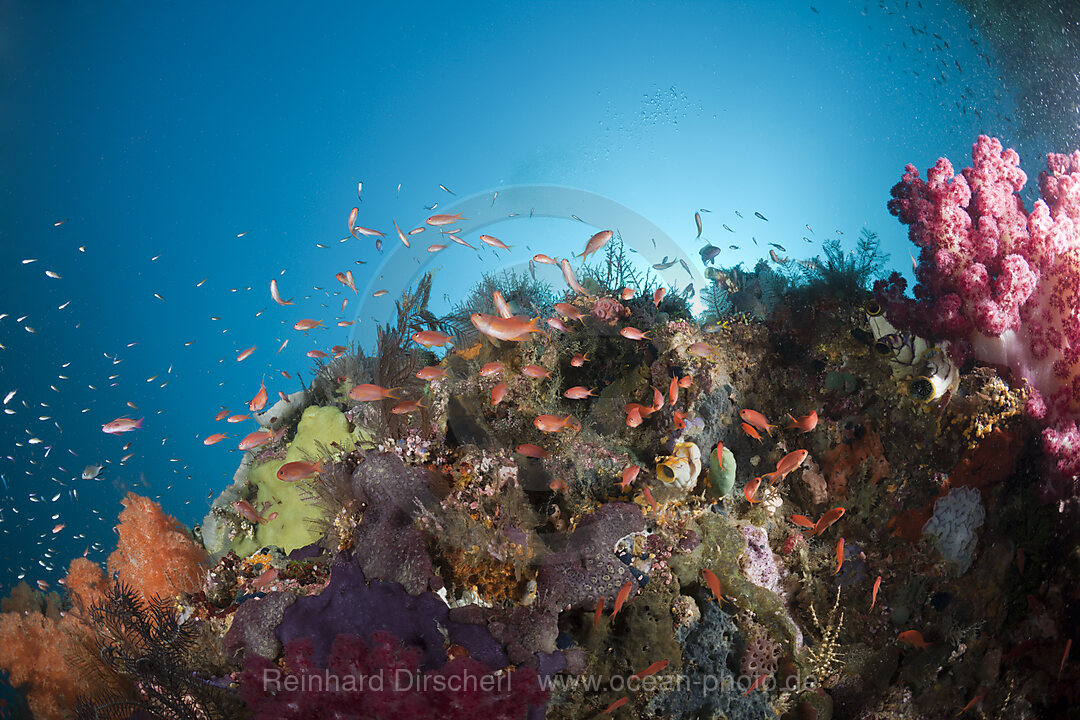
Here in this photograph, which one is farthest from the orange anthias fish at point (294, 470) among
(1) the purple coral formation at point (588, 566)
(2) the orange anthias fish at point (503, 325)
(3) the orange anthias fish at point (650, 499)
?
(3) the orange anthias fish at point (650, 499)

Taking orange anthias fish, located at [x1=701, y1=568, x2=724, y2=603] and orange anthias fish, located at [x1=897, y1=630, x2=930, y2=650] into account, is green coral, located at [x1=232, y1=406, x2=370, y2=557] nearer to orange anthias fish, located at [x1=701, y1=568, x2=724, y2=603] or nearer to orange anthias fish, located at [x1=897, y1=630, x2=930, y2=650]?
orange anthias fish, located at [x1=701, y1=568, x2=724, y2=603]

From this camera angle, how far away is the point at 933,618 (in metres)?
3.80

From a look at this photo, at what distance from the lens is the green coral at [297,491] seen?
531 centimetres

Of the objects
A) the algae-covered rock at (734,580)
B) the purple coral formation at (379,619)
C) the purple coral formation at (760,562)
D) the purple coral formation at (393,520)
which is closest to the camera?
the purple coral formation at (379,619)

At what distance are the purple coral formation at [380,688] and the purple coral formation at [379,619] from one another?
485 millimetres

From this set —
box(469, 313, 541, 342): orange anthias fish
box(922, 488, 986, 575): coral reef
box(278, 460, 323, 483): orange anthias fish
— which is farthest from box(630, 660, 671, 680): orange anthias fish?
box(278, 460, 323, 483): orange anthias fish

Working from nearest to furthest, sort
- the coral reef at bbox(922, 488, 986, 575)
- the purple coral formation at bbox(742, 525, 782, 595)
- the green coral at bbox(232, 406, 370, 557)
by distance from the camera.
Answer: the coral reef at bbox(922, 488, 986, 575)
the purple coral formation at bbox(742, 525, 782, 595)
the green coral at bbox(232, 406, 370, 557)

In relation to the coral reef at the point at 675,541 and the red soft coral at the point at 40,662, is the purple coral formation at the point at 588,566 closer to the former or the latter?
the coral reef at the point at 675,541

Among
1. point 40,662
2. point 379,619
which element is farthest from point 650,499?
point 40,662

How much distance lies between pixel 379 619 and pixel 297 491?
3.01 meters

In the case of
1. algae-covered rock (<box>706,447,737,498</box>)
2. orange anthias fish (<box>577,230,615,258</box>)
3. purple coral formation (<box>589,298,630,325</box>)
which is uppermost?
orange anthias fish (<box>577,230,615,258</box>)

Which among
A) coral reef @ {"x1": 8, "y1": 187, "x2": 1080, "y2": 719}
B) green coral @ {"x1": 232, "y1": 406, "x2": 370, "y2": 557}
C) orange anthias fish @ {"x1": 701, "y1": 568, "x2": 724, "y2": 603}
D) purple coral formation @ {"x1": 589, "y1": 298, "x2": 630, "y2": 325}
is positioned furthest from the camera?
purple coral formation @ {"x1": 589, "y1": 298, "x2": 630, "y2": 325}

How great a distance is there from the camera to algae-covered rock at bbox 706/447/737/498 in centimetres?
414

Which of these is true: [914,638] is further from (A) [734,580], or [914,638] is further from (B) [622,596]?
(B) [622,596]
